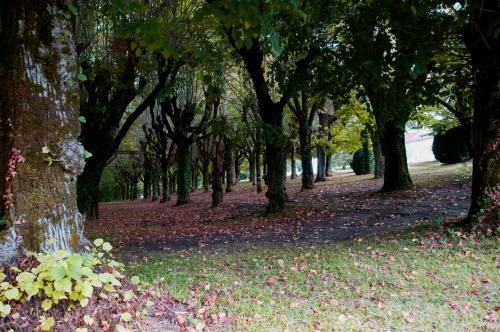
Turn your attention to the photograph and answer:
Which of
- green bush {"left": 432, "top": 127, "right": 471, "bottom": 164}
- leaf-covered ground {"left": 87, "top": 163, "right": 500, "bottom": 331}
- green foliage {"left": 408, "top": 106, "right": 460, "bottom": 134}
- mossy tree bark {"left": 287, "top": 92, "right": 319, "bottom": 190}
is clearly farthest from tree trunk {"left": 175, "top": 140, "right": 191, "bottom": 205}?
green bush {"left": 432, "top": 127, "right": 471, "bottom": 164}

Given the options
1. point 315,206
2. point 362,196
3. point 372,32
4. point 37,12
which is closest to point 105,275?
point 37,12

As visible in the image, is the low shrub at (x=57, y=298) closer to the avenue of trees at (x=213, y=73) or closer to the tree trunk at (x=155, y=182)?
the avenue of trees at (x=213, y=73)

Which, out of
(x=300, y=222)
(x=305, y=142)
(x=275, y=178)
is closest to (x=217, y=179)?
(x=275, y=178)

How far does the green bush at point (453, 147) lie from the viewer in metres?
19.0

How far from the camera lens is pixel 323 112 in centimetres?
2159

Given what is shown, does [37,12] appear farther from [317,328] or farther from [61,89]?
[317,328]

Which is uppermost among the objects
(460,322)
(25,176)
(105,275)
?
(25,176)

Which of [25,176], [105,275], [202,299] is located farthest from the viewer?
[202,299]

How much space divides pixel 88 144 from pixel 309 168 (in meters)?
9.71

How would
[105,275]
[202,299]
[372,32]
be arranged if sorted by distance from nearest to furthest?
[105,275], [202,299], [372,32]

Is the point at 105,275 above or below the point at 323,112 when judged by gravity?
below

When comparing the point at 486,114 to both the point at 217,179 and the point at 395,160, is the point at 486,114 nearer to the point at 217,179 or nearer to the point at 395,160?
the point at 395,160

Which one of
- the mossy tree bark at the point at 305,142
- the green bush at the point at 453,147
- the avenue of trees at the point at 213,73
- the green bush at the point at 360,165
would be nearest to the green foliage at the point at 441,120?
the green bush at the point at 453,147

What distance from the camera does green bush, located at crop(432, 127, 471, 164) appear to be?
62.3 feet
